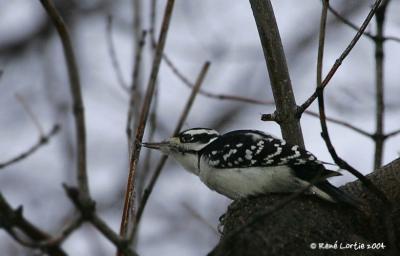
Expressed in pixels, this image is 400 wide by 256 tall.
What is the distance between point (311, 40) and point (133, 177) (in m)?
7.56

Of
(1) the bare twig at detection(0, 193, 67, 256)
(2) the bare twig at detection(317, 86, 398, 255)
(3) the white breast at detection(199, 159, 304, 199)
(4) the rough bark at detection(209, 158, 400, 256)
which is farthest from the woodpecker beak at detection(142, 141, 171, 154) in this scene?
(1) the bare twig at detection(0, 193, 67, 256)

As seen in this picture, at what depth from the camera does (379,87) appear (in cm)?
455

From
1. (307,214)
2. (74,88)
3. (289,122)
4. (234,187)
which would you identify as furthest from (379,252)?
(74,88)

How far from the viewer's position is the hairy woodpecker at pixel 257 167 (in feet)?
12.8

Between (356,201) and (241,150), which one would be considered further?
(241,150)

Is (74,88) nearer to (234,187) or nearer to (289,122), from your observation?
(289,122)

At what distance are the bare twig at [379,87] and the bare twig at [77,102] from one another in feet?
8.90

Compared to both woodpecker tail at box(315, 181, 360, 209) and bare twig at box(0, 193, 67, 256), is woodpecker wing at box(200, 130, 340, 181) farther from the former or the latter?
bare twig at box(0, 193, 67, 256)

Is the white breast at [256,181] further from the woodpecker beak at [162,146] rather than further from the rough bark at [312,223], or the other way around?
the woodpecker beak at [162,146]

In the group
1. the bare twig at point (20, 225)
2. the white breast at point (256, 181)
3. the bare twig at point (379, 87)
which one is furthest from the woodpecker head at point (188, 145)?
the bare twig at point (20, 225)

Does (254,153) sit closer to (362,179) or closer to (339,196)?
(339,196)

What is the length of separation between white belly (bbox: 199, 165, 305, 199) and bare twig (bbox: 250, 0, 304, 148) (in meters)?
0.36

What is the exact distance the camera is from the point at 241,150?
14.3ft

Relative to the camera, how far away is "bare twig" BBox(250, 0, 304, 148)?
12.4 ft
